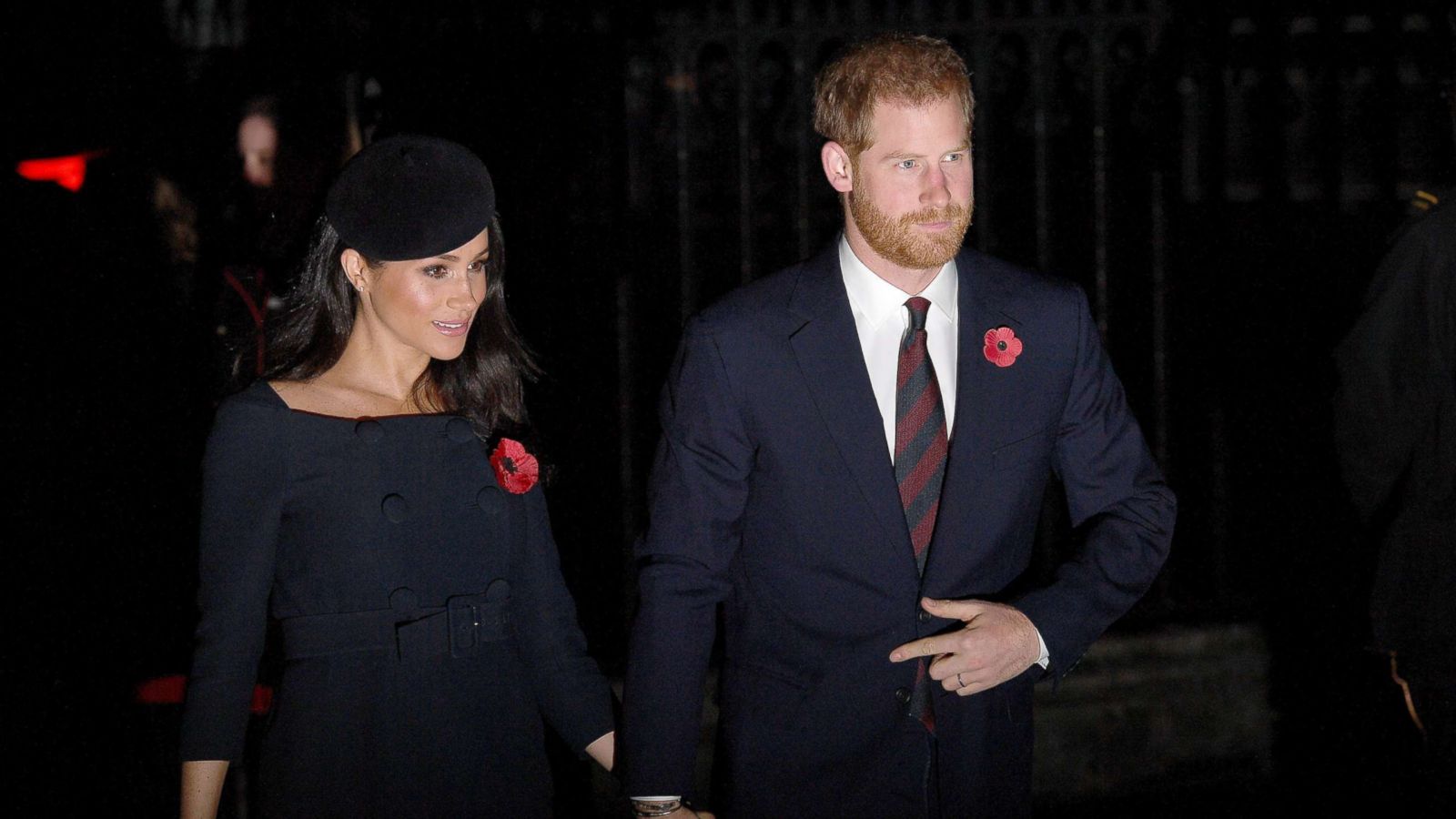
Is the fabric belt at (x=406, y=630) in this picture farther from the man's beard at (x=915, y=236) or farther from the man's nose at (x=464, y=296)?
the man's beard at (x=915, y=236)

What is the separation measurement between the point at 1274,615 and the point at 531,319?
2.90m

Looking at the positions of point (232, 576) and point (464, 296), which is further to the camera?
point (464, 296)

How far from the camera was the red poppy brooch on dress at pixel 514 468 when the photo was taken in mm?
3057

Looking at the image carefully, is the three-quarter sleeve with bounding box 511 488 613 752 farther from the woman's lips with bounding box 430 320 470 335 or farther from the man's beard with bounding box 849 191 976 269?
the man's beard with bounding box 849 191 976 269

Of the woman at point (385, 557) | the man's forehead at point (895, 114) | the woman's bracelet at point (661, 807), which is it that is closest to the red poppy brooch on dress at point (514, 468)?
the woman at point (385, 557)

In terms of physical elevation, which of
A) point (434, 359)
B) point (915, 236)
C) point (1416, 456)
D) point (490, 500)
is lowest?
point (1416, 456)

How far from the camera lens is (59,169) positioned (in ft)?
16.4

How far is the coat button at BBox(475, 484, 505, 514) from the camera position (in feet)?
9.89

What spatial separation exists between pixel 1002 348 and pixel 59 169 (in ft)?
11.3

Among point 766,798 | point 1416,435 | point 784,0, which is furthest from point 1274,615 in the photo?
point 766,798

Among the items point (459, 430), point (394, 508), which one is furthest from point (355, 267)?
point (394, 508)

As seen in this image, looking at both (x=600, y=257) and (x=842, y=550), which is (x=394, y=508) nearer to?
(x=842, y=550)

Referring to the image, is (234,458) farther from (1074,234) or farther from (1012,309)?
(1074,234)

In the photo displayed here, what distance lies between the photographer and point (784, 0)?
5.71 metres
